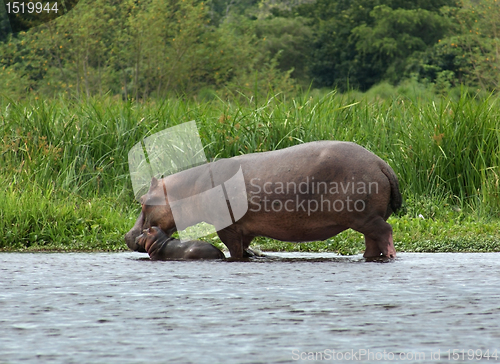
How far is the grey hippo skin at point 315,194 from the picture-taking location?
17.1ft

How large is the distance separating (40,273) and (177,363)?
256 cm

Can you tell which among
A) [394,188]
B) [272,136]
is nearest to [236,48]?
[272,136]

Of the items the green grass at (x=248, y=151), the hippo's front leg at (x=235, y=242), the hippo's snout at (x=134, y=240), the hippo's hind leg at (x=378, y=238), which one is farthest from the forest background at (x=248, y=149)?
the hippo's front leg at (x=235, y=242)

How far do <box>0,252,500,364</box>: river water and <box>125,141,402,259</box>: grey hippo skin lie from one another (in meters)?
0.37

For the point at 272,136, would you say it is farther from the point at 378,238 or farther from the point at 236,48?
the point at 236,48

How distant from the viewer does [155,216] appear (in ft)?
18.9

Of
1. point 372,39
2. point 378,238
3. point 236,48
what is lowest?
point 372,39

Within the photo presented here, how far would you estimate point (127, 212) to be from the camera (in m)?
7.87

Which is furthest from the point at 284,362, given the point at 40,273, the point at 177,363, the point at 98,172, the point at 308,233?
the point at 98,172

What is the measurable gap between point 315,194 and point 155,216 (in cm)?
132

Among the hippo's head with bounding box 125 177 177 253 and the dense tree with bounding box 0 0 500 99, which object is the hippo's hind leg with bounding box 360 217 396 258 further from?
the dense tree with bounding box 0 0 500 99

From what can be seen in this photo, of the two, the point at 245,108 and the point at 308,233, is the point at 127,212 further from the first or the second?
the point at 308,233

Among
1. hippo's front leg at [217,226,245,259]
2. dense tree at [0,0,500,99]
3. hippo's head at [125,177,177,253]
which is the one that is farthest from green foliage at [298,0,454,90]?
hippo's front leg at [217,226,245,259]

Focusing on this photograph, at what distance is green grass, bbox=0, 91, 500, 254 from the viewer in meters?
6.74
